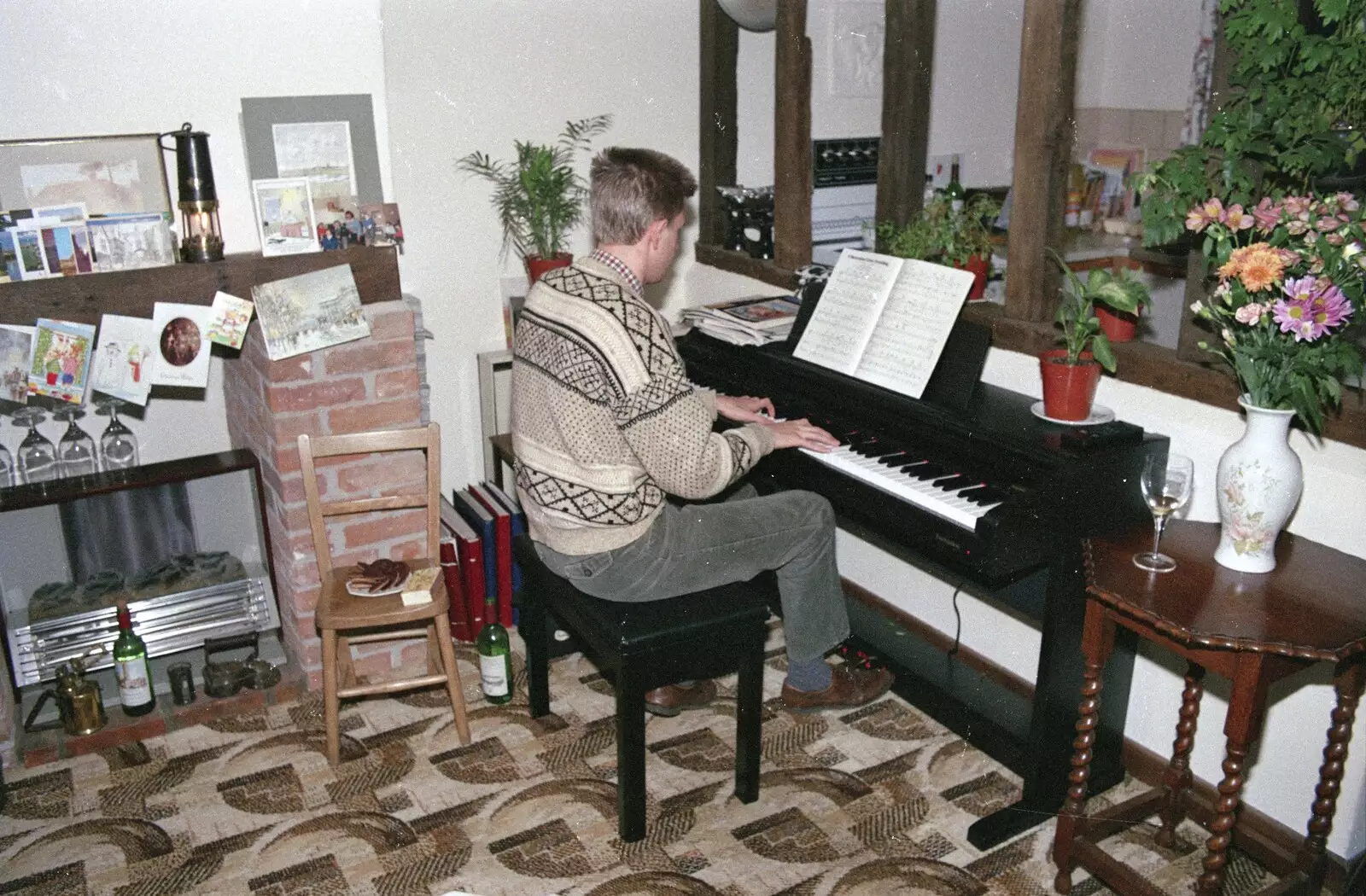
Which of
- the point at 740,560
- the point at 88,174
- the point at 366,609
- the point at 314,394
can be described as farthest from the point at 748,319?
the point at 88,174

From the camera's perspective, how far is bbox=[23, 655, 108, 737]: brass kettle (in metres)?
2.82

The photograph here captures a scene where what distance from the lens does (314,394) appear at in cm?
291

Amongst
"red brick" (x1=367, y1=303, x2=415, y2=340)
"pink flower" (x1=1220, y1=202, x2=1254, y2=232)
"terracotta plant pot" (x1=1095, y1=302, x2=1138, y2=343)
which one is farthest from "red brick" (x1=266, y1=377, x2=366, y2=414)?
"pink flower" (x1=1220, y1=202, x2=1254, y2=232)

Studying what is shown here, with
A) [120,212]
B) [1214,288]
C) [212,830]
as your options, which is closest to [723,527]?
[1214,288]

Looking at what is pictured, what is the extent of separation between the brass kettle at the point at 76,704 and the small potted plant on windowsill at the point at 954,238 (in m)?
2.27

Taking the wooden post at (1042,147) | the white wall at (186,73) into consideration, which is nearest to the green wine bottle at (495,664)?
the white wall at (186,73)

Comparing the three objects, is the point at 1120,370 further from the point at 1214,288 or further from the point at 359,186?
the point at 359,186

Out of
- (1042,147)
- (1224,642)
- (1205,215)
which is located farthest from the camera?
(1042,147)

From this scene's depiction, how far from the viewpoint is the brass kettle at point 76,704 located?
282 centimetres

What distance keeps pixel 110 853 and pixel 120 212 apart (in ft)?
4.91

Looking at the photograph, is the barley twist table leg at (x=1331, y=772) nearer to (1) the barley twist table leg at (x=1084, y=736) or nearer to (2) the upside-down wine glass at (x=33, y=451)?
(1) the barley twist table leg at (x=1084, y=736)

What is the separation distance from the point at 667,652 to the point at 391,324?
1.18 meters

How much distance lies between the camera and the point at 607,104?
3.63m

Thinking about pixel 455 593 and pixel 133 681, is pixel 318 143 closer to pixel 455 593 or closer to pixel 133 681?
pixel 455 593
